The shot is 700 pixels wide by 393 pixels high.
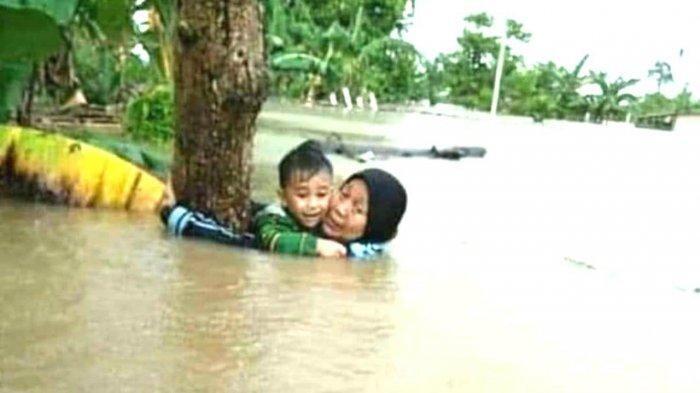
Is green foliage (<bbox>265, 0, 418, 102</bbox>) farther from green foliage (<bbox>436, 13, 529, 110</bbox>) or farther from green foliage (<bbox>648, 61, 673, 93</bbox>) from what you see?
green foliage (<bbox>648, 61, 673, 93</bbox>)

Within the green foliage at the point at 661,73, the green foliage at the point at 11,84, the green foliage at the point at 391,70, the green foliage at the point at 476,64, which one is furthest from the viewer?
the green foliage at the point at 661,73

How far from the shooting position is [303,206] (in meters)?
4.82

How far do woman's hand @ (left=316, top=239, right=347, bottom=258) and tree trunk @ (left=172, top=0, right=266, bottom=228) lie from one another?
0.47m

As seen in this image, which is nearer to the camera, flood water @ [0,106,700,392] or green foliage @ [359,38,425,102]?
flood water @ [0,106,700,392]

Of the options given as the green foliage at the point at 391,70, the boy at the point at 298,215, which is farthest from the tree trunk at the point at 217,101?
the green foliage at the point at 391,70

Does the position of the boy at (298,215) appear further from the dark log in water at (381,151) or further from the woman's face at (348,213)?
the dark log in water at (381,151)

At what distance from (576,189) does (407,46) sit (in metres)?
38.6

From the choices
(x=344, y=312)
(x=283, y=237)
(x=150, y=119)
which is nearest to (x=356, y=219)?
(x=283, y=237)

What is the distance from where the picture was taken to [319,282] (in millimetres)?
4270

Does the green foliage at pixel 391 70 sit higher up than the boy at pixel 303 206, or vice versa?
the boy at pixel 303 206

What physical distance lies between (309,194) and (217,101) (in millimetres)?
575

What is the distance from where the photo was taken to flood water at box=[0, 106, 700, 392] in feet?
9.07

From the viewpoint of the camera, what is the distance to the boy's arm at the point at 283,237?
4.84 meters

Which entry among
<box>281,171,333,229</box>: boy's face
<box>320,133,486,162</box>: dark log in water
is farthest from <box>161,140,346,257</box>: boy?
<box>320,133,486,162</box>: dark log in water
